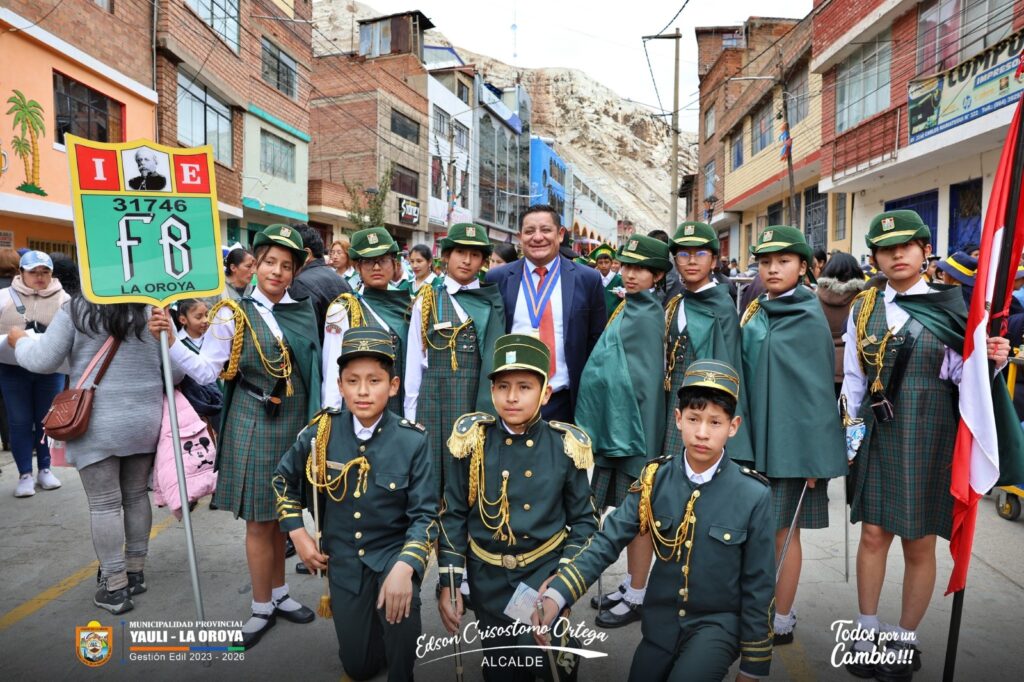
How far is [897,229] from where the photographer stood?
3174 millimetres

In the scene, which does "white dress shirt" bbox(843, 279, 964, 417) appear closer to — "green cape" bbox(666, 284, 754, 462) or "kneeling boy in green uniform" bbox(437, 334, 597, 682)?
"green cape" bbox(666, 284, 754, 462)

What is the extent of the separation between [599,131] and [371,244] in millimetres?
121064

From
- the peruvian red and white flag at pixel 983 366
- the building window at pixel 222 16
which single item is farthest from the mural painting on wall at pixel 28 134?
the peruvian red and white flag at pixel 983 366

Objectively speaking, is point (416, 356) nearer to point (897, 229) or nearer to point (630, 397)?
point (630, 397)

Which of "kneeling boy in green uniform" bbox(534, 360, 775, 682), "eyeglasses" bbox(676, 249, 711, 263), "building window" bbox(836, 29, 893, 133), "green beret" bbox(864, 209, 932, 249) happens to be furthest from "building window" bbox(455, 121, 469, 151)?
"kneeling boy in green uniform" bbox(534, 360, 775, 682)

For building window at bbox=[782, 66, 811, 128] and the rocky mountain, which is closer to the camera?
building window at bbox=[782, 66, 811, 128]

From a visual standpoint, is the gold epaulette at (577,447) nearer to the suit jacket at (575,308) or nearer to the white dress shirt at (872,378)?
the suit jacket at (575,308)

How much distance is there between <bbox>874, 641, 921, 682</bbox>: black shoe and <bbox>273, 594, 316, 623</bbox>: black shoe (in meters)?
2.93

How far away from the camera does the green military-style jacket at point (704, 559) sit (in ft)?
8.01

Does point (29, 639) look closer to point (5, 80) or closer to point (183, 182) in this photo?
point (183, 182)

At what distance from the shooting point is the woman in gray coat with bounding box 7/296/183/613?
354 centimetres

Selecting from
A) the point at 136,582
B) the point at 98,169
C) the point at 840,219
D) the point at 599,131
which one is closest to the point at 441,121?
the point at 840,219

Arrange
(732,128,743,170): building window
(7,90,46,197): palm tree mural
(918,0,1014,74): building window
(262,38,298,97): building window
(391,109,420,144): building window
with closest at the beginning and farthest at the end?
(7,90,46,197): palm tree mural < (918,0,1014,74): building window < (262,38,298,97): building window < (732,128,743,170): building window < (391,109,420,144): building window

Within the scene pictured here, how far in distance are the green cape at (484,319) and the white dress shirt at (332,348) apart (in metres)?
0.63
